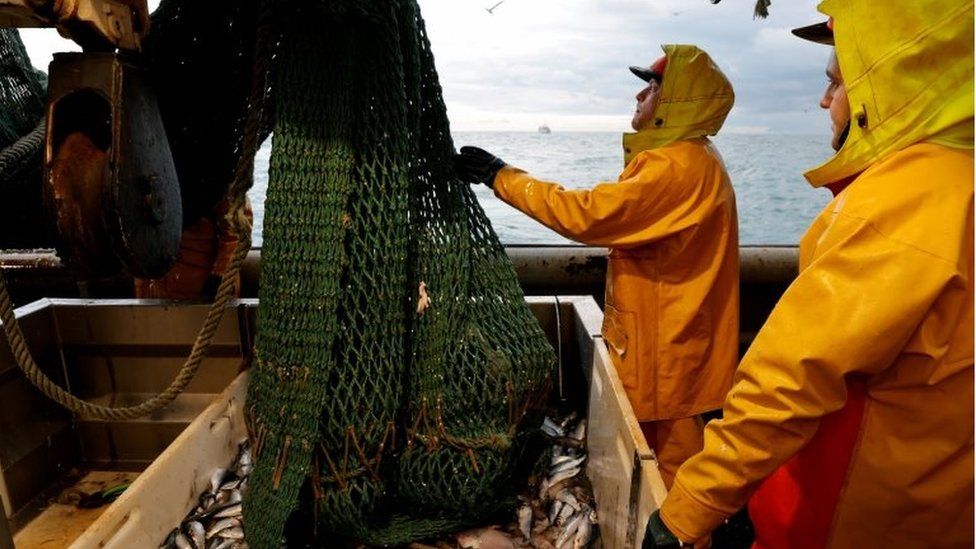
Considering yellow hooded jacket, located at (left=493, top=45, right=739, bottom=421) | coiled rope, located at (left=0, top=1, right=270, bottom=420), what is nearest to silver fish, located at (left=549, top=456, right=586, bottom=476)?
yellow hooded jacket, located at (left=493, top=45, right=739, bottom=421)

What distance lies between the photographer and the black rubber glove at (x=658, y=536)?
1.53 m

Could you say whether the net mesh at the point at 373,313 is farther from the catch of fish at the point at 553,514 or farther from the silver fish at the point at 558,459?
the silver fish at the point at 558,459

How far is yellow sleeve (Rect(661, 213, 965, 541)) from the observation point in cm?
126

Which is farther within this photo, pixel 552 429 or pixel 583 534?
pixel 552 429

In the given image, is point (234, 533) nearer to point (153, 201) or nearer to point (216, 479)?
point (216, 479)

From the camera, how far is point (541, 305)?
3139mm

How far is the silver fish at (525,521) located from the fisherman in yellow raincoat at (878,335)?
2.68 feet

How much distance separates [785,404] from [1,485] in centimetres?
326

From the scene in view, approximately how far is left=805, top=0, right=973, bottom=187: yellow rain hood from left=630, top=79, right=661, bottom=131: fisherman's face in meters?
1.60

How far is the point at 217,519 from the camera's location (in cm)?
227

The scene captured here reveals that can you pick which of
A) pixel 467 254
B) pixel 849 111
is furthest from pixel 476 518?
pixel 849 111

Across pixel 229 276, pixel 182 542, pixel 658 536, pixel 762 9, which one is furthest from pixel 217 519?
pixel 762 9

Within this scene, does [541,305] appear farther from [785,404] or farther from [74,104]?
[74,104]

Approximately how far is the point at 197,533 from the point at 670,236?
8.05 ft
